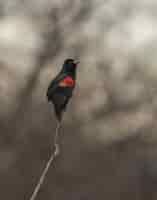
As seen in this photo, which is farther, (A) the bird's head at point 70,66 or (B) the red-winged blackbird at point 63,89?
(A) the bird's head at point 70,66

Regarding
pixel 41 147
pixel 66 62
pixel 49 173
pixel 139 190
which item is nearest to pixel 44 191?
pixel 49 173

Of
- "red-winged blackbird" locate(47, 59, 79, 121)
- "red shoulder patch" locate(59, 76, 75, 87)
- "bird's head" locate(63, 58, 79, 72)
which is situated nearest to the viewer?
"red-winged blackbird" locate(47, 59, 79, 121)

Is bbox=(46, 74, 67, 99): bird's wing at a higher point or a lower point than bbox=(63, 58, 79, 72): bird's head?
lower

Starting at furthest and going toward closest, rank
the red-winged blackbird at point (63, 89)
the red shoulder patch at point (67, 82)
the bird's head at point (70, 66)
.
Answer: the bird's head at point (70, 66), the red shoulder patch at point (67, 82), the red-winged blackbird at point (63, 89)

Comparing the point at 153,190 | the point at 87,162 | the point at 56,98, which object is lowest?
the point at 153,190

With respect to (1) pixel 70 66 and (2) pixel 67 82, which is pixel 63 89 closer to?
(2) pixel 67 82

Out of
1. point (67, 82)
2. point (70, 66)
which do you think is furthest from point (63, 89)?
point (70, 66)

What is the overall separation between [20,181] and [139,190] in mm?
1094

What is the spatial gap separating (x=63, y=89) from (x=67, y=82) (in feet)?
0.17

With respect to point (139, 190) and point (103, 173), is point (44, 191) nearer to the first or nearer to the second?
point (103, 173)

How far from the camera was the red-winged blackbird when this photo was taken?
1566 mm

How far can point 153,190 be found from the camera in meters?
4.07

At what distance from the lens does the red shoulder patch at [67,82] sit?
5.50ft

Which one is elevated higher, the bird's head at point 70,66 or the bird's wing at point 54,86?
the bird's head at point 70,66
